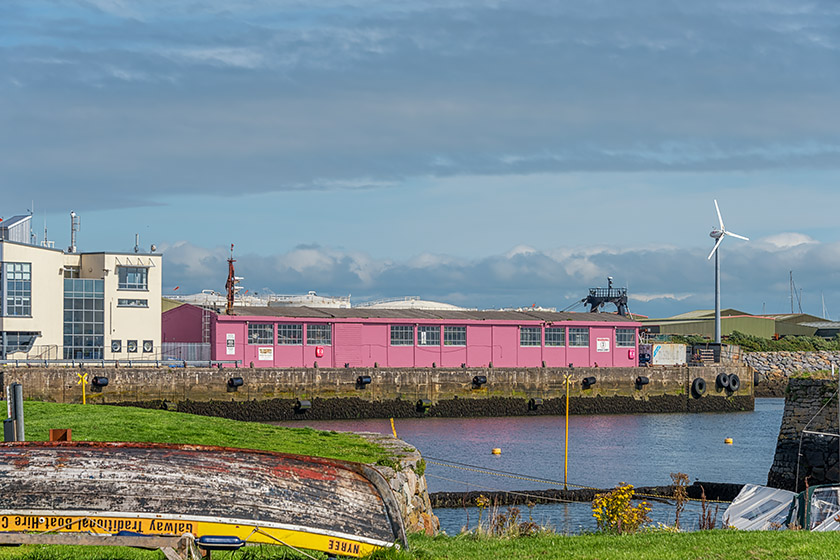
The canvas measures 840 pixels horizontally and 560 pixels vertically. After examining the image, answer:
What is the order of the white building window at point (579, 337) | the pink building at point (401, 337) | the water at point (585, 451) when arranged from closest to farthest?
the water at point (585, 451), the pink building at point (401, 337), the white building window at point (579, 337)

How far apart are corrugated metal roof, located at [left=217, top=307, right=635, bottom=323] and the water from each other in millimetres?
9414

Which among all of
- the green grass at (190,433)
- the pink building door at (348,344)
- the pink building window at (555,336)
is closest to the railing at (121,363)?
the pink building door at (348,344)

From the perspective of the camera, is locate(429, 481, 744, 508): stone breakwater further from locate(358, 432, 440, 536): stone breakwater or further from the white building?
the white building

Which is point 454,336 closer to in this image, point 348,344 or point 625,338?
A: point 348,344

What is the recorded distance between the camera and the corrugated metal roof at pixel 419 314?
64.0m

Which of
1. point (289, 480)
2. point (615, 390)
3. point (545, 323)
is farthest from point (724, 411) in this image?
point (289, 480)

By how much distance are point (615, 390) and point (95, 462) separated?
199 feet

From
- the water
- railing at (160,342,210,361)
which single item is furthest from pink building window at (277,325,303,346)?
the water

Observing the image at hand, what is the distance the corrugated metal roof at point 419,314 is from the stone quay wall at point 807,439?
3846 cm

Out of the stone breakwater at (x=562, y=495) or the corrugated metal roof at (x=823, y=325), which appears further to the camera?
the corrugated metal roof at (x=823, y=325)

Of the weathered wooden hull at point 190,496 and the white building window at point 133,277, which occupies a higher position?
the white building window at point 133,277

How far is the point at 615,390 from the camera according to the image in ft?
222

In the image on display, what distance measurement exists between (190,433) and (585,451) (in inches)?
1092

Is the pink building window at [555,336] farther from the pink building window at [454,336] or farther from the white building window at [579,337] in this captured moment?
the pink building window at [454,336]
